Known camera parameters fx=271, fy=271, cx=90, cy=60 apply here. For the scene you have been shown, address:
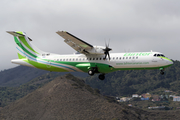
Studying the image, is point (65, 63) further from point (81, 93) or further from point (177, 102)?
point (177, 102)

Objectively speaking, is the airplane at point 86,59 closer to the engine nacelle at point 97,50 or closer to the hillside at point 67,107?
the engine nacelle at point 97,50

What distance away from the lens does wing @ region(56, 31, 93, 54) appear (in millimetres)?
36838

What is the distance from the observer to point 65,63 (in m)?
41.7

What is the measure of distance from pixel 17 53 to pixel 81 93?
246 feet

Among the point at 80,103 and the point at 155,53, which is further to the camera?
the point at 80,103

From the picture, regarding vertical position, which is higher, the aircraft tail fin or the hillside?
the aircraft tail fin

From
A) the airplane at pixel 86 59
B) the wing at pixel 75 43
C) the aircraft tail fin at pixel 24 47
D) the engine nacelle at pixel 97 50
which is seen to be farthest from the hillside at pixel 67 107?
the engine nacelle at pixel 97 50

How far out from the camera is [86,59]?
133ft

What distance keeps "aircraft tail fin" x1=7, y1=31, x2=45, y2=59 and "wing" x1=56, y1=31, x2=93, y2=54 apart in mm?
7630

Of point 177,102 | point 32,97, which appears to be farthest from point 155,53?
point 177,102

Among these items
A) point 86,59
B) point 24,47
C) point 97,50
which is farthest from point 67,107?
point 97,50

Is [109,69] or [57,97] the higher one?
[109,69]

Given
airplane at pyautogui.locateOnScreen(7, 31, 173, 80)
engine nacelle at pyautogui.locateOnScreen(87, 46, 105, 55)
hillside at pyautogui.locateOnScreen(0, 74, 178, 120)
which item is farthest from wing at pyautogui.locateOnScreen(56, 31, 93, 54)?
hillside at pyautogui.locateOnScreen(0, 74, 178, 120)

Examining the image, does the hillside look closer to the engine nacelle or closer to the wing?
the wing
